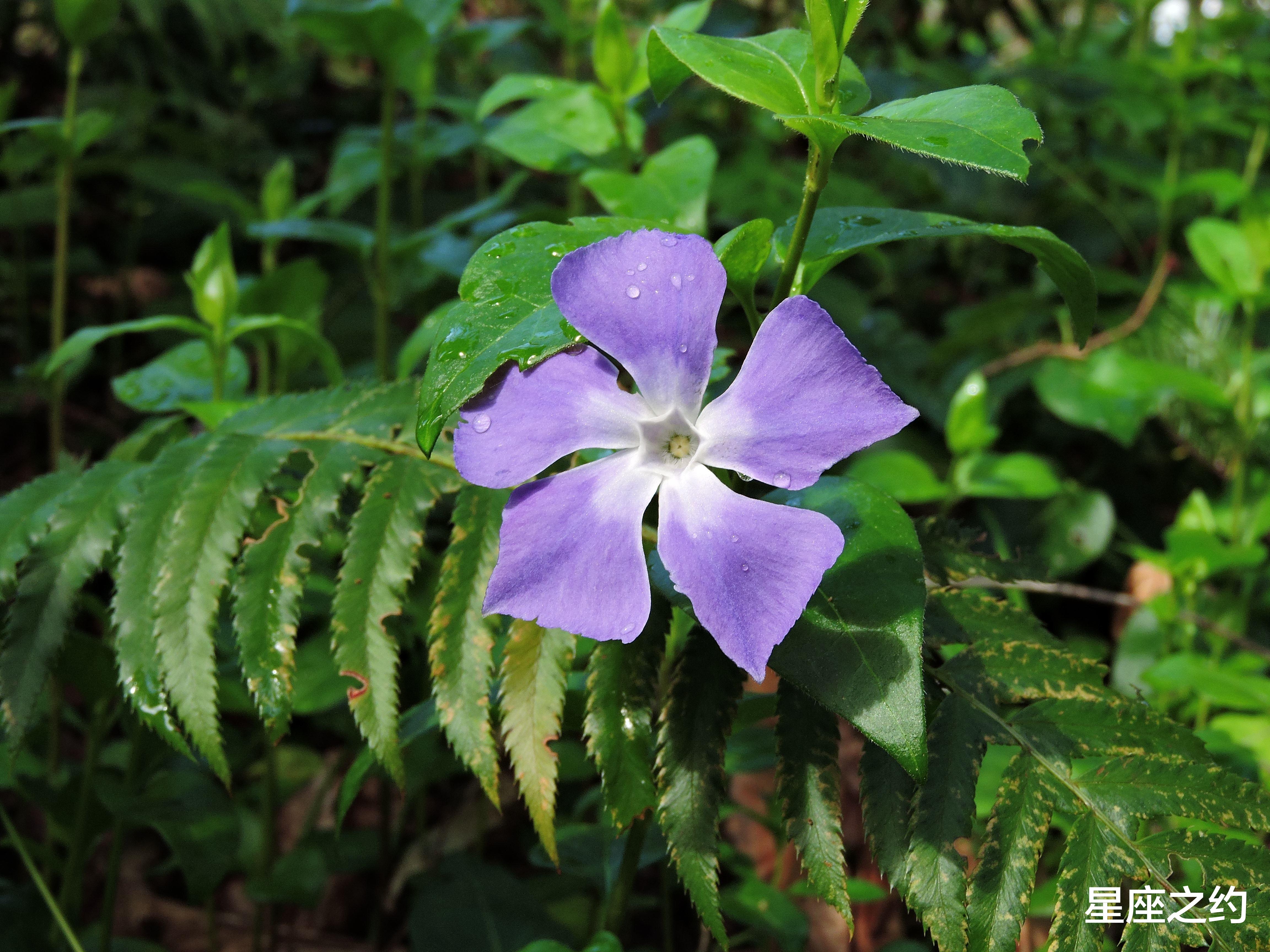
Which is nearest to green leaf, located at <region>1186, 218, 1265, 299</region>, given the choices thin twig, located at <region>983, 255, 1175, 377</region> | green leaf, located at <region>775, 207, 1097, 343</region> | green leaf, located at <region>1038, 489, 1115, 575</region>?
thin twig, located at <region>983, 255, 1175, 377</region>

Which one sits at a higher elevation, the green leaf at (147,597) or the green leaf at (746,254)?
the green leaf at (746,254)

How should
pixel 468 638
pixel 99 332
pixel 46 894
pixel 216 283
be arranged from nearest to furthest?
pixel 468 638 < pixel 46 894 < pixel 99 332 < pixel 216 283

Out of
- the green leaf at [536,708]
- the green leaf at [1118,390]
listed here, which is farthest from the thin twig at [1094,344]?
the green leaf at [536,708]

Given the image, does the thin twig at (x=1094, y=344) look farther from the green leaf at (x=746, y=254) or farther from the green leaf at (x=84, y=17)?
the green leaf at (x=84, y=17)

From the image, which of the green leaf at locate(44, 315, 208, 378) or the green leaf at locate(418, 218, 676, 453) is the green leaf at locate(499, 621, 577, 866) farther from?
the green leaf at locate(44, 315, 208, 378)

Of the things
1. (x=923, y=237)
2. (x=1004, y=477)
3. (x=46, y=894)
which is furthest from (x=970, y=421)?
(x=46, y=894)

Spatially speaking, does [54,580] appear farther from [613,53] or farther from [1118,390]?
[1118,390]

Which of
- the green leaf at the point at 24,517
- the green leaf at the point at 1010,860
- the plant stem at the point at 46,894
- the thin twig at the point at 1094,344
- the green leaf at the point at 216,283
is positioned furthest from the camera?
the thin twig at the point at 1094,344
